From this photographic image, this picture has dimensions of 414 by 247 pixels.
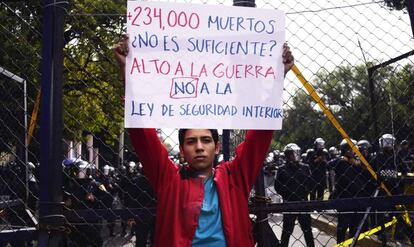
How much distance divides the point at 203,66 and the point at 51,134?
0.77m

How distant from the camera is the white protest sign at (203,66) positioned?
8.23ft

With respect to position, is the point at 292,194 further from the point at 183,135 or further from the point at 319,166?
the point at 319,166

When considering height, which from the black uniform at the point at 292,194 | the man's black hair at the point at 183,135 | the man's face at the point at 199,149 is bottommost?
the black uniform at the point at 292,194

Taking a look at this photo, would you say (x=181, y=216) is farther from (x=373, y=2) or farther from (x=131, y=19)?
(x=373, y=2)

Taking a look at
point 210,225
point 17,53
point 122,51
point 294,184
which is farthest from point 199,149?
point 294,184

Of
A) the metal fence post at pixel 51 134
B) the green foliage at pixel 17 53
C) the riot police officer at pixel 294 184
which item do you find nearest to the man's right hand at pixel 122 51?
the metal fence post at pixel 51 134

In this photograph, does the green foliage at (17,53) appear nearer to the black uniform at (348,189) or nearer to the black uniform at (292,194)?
the black uniform at (292,194)

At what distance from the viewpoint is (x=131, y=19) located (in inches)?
98.6

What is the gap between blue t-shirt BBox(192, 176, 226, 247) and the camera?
238 centimetres

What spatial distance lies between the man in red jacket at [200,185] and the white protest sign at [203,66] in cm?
7

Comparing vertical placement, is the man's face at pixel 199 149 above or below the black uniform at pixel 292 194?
above

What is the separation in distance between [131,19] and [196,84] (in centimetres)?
42

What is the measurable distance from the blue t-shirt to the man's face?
114 millimetres

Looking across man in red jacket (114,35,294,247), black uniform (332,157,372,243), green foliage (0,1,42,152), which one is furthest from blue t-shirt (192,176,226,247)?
black uniform (332,157,372,243)
